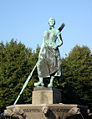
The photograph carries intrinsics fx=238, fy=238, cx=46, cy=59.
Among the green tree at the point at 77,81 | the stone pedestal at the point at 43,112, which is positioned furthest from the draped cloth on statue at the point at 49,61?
the green tree at the point at 77,81

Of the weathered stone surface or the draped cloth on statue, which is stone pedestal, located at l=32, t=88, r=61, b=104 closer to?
the draped cloth on statue

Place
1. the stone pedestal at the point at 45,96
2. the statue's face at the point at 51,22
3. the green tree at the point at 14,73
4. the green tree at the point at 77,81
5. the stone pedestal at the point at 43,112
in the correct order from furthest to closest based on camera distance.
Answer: the green tree at the point at 77,81
the green tree at the point at 14,73
the statue's face at the point at 51,22
the stone pedestal at the point at 45,96
the stone pedestal at the point at 43,112

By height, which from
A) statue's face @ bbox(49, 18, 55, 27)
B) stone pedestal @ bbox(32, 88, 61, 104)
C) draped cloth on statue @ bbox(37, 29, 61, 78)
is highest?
statue's face @ bbox(49, 18, 55, 27)

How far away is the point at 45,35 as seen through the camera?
12.4 meters

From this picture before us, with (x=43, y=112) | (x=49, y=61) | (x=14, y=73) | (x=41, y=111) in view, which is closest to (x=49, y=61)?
(x=49, y=61)

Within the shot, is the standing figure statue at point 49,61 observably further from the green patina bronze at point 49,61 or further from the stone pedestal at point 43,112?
the stone pedestal at point 43,112

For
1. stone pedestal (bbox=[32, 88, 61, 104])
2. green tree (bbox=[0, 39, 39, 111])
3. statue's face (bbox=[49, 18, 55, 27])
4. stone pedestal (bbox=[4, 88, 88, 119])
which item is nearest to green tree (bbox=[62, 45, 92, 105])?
green tree (bbox=[0, 39, 39, 111])

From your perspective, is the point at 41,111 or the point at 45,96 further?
the point at 45,96

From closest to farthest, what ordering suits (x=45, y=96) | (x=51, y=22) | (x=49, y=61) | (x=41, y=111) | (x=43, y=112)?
(x=43, y=112) → (x=41, y=111) → (x=45, y=96) → (x=49, y=61) → (x=51, y=22)

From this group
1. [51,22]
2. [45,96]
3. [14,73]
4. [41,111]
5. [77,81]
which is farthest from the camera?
[77,81]

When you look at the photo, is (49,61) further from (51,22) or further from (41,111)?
(41,111)

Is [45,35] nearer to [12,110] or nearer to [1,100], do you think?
[12,110]

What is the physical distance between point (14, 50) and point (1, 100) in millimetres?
6282

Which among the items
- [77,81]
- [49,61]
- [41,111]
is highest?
[49,61]
